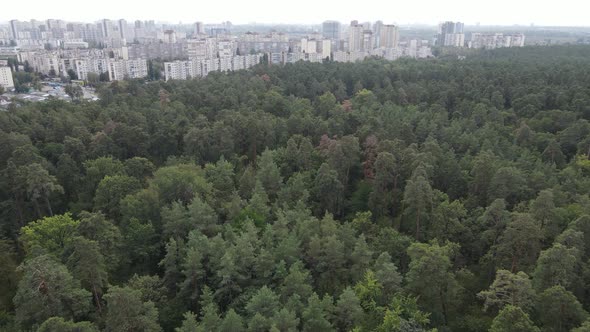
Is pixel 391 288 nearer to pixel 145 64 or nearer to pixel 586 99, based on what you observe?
pixel 586 99

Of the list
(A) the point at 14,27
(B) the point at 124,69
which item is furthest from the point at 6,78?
(A) the point at 14,27

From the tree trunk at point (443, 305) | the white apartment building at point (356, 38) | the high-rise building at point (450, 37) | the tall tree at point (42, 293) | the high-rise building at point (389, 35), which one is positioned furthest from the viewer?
the high-rise building at point (450, 37)

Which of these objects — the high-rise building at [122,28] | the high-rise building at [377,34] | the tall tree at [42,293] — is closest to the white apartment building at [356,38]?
the high-rise building at [377,34]

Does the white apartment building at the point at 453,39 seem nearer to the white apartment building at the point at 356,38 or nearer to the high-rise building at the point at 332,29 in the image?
the high-rise building at the point at 332,29

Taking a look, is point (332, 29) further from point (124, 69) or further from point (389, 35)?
point (124, 69)

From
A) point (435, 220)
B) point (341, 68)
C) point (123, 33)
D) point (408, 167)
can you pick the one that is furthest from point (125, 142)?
point (123, 33)
